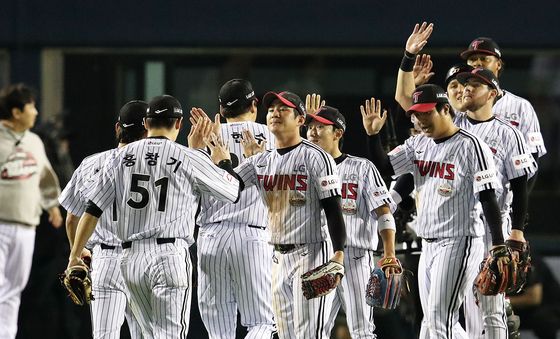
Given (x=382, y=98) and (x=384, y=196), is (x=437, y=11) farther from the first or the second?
(x=384, y=196)

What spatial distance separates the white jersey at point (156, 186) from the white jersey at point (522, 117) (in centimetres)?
198

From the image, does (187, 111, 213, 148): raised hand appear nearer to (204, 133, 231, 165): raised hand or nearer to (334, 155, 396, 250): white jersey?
(204, 133, 231, 165): raised hand

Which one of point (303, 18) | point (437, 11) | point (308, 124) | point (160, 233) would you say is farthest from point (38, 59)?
point (160, 233)

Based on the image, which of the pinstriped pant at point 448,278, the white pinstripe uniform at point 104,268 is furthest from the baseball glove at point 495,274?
the white pinstripe uniform at point 104,268

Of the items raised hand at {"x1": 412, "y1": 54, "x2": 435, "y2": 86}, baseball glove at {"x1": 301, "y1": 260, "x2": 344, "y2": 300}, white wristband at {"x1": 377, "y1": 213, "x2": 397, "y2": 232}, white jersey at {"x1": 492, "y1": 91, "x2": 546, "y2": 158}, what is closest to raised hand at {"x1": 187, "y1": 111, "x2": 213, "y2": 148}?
baseball glove at {"x1": 301, "y1": 260, "x2": 344, "y2": 300}

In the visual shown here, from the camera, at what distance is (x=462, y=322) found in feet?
30.8

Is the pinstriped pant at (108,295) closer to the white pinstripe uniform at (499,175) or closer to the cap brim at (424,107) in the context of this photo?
the cap brim at (424,107)

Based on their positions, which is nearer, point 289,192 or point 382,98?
point 289,192

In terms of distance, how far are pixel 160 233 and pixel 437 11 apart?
4825mm

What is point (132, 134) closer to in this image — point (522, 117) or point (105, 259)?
point (105, 259)

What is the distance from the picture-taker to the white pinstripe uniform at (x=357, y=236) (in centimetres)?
741

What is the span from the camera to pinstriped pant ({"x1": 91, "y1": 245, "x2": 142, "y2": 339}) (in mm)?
7047

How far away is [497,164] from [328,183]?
1.04 m

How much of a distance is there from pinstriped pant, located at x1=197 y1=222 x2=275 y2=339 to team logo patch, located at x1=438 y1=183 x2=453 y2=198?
3.57 ft
